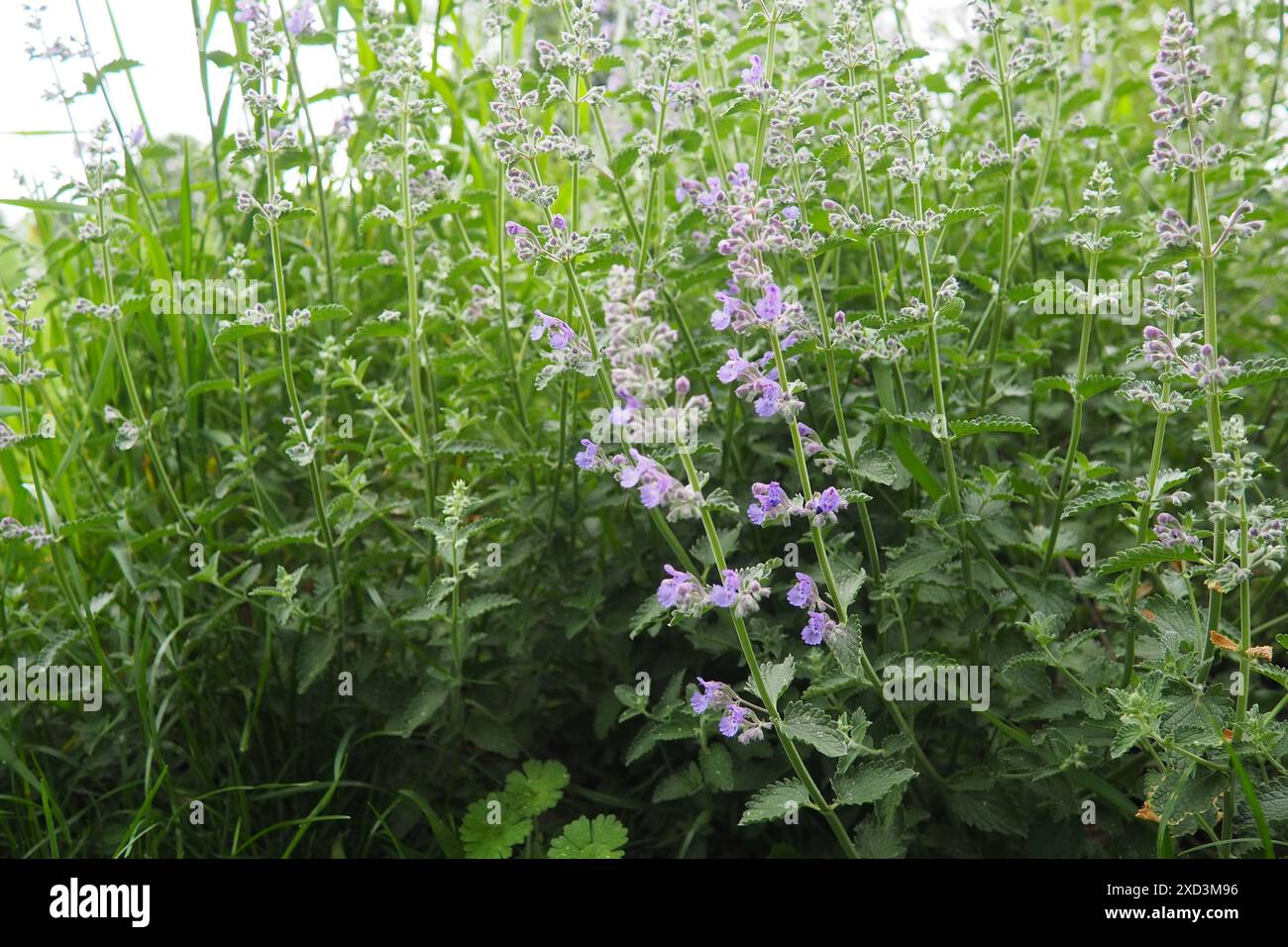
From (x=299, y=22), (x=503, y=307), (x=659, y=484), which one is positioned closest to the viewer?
(x=659, y=484)

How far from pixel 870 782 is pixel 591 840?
30.3 inches

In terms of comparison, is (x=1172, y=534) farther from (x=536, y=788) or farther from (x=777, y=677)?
(x=536, y=788)

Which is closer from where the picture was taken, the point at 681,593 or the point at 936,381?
the point at 681,593

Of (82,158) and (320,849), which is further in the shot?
(82,158)

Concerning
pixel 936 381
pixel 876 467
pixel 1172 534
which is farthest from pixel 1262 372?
pixel 876 467

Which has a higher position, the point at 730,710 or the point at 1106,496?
the point at 1106,496

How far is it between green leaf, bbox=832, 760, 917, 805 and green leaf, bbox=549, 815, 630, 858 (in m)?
0.61

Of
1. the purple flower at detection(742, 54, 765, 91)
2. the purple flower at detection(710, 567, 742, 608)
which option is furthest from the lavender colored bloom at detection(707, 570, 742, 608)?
the purple flower at detection(742, 54, 765, 91)

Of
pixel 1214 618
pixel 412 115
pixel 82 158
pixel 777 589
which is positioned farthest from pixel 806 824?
pixel 82 158

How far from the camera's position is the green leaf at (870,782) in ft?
6.85

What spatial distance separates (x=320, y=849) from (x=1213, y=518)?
2.41m

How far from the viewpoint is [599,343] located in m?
2.51

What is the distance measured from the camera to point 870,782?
2146mm

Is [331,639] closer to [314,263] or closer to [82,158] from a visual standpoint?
A: [314,263]
